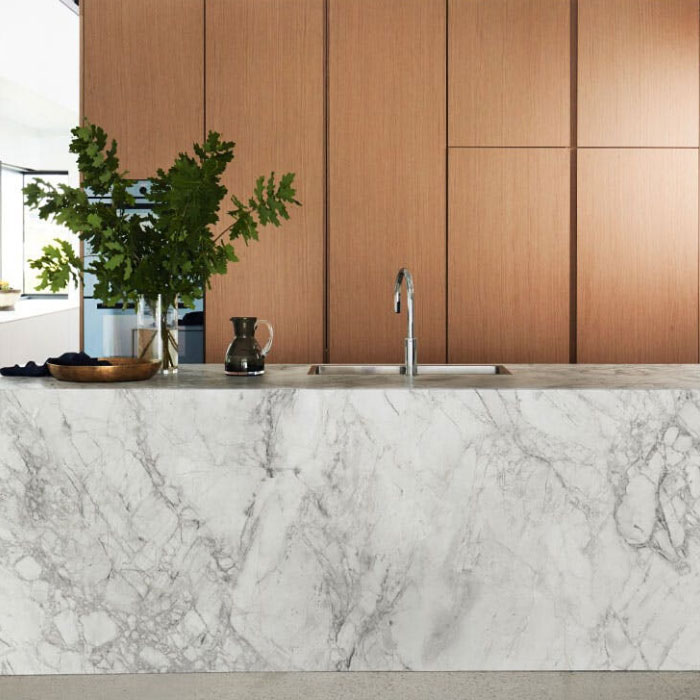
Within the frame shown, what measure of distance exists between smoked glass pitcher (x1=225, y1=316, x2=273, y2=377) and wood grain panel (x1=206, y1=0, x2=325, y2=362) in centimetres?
147

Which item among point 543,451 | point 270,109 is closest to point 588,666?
point 543,451

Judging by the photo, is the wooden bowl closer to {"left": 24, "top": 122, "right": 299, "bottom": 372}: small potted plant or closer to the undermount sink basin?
{"left": 24, "top": 122, "right": 299, "bottom": 372}: small potted plant

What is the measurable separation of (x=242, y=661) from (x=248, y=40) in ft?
8.74

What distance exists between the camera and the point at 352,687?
2.16 meters

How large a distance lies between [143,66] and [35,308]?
326 cm

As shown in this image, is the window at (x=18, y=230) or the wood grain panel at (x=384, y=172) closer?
the wood grain panel at (x=384, y=172)

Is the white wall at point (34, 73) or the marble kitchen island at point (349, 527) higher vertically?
the white wall at point (34, 73)

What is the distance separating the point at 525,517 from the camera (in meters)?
2.09

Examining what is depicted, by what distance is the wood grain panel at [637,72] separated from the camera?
3.77 m

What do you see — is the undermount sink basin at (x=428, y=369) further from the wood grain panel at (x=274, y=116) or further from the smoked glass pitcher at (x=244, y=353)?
the wood grain panel at (x=274, y=116)

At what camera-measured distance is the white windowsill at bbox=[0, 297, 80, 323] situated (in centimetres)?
580

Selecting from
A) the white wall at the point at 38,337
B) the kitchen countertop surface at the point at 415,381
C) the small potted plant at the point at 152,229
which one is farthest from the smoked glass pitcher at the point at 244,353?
the white wall at the point at 38,337

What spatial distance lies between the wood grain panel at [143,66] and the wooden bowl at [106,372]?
5.94ft

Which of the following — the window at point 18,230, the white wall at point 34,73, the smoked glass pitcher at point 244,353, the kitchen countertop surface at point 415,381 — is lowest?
the kitchen countertop surface at point 415,381
